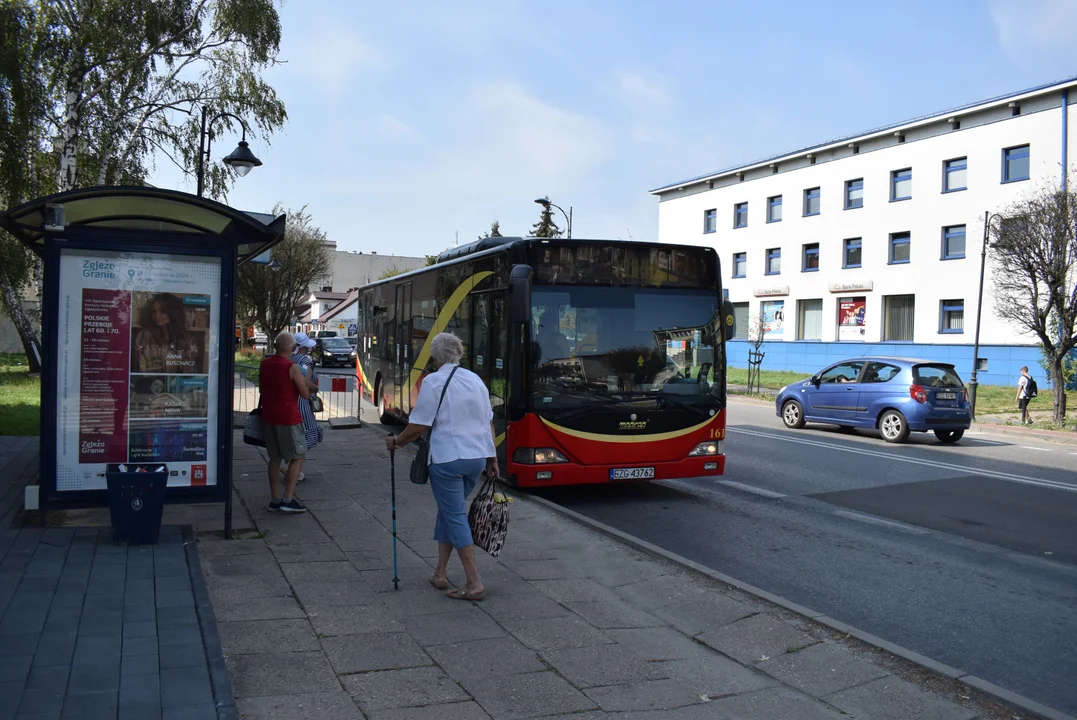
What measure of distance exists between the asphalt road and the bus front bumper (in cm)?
40

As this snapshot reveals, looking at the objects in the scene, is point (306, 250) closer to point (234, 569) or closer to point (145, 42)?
point (145, 42)

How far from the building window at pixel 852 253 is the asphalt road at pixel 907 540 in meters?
28.4

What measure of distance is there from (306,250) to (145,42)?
23.4 m

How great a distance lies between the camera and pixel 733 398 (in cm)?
3080

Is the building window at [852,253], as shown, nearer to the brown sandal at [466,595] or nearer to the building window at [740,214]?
the building window at [740,214]

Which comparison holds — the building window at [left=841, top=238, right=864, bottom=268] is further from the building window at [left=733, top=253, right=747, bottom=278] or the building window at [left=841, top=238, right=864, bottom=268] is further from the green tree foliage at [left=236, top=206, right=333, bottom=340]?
the green tree foliage at [left=236, top=206, right=333, bottom=340]

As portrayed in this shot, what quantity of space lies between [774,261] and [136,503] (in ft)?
143

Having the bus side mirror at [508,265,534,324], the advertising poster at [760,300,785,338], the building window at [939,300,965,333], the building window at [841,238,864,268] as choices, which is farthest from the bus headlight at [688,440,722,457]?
the advertising poster at [760,300,785,338]

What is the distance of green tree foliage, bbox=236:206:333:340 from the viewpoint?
37906mm

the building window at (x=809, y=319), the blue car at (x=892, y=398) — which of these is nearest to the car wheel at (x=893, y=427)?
the blue car at (x=892, y=398)

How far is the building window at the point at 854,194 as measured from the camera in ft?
138

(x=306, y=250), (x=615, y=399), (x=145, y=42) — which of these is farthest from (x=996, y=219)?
(x=306, y=250)

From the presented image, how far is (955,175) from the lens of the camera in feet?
123

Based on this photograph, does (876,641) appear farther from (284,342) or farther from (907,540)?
(284,342)
